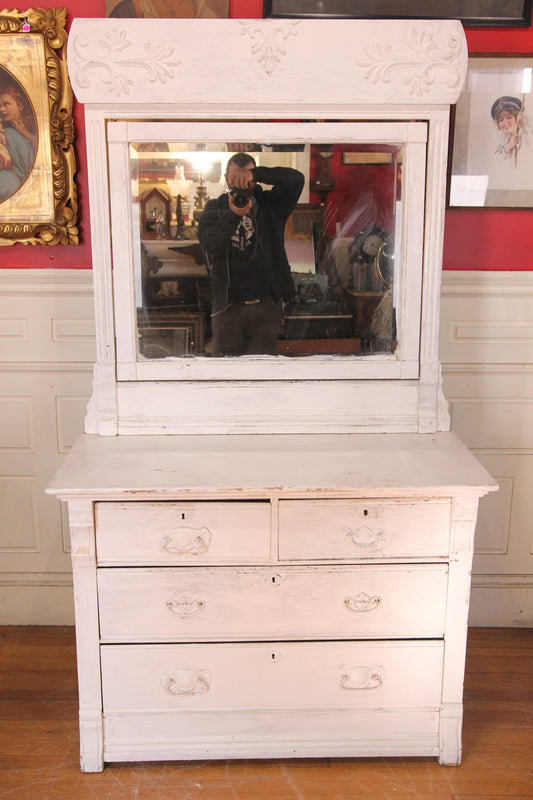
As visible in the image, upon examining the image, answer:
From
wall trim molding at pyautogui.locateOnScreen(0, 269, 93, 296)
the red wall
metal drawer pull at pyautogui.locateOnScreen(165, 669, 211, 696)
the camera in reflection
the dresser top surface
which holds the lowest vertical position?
metal drawer pull at pyautogui.locateOnScreen(165, 669, 211, 696)

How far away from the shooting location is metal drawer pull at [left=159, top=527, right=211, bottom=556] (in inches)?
75.3

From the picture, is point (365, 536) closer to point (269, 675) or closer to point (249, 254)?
point (269, 675)

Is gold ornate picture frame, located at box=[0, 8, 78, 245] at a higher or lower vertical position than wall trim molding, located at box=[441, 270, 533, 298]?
higher

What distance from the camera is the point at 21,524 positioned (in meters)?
Result: 2.73

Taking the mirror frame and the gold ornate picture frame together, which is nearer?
the mirror frame

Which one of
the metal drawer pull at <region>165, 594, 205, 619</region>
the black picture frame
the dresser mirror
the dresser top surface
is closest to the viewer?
the dresser top surface

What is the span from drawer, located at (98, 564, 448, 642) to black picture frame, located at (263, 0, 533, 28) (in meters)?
1.76

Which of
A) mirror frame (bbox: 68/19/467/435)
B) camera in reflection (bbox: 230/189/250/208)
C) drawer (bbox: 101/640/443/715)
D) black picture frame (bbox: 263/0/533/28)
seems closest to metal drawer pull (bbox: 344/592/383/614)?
drawer (bbox: 101/640/443/715)

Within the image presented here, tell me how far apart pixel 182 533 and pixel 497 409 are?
1.36 m

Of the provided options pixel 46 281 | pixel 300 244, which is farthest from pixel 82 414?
pixel 300 244

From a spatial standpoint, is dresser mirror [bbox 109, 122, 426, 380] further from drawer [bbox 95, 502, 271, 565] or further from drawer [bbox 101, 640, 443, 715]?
drawer [bbox 101, 640, 443, 715]

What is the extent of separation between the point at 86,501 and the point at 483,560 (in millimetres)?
1618

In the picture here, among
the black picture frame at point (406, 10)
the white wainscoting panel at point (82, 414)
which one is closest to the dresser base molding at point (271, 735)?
the white wainscoting panel at point (82, 414)

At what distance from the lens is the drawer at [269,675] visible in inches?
78.0
